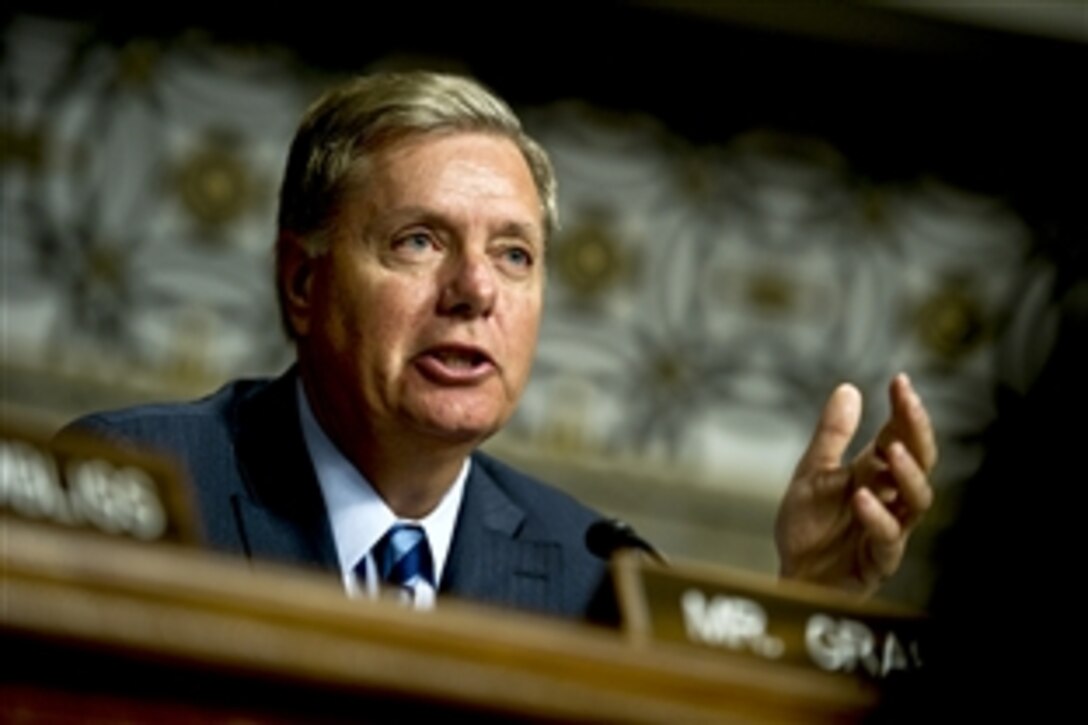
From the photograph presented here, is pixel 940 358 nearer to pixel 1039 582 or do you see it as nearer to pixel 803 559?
pixel 803 559

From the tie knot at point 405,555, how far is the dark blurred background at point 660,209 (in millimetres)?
2991

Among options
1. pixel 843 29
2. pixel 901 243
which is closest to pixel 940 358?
pixel 901 243

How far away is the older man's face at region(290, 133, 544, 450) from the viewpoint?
2531 mm

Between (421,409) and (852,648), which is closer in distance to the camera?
(852,648)

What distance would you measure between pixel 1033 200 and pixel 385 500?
161 inches

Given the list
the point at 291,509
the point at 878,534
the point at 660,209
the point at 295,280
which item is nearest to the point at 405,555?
the point at 291,509

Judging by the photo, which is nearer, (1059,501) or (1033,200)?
(1059,501)

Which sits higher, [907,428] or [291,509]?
[907,428]

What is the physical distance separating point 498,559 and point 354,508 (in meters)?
0.15

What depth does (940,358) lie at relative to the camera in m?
6.21

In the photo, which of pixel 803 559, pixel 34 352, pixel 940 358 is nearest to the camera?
pixel 803 559

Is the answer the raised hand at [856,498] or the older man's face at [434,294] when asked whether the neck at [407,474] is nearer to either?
the older man's face at [434,294]

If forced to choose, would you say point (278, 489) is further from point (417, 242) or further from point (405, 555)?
point (417, 242)

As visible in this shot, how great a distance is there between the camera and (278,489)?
2.50 meters
